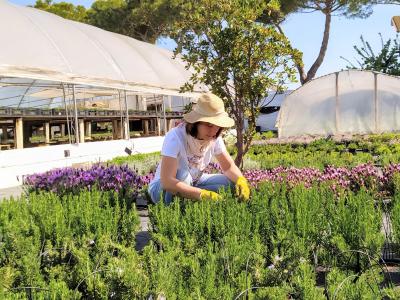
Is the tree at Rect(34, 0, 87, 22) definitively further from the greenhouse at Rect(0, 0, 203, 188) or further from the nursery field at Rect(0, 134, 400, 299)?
the nursery field at Rect(0, 134, 400, 299)

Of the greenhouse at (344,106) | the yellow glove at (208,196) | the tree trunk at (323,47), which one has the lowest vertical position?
the yellow glove at (208,196)

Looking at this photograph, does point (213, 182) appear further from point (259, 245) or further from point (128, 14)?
point (128, 14)

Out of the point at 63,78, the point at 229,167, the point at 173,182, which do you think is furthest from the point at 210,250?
the point at 63,78

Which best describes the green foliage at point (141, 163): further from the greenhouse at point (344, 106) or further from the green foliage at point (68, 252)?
the greenhouse at point (344, 106)

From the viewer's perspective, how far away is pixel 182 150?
382 cm

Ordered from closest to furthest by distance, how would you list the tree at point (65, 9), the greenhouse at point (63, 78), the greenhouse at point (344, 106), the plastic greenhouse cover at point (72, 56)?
the greenhouse at point (63, 78)
the plastic greenhouse cover at point (72, 56)
the greenhouse at point (344, 106)
the tree at point (65, 9)

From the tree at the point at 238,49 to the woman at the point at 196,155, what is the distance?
6.35ft

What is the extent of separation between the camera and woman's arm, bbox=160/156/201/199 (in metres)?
3.60

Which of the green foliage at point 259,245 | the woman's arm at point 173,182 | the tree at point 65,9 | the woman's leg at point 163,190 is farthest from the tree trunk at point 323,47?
the green foliage at point 259,245

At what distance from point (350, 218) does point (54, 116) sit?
32.4ft

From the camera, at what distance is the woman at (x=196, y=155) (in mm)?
3605

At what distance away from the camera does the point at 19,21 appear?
10.8 meters

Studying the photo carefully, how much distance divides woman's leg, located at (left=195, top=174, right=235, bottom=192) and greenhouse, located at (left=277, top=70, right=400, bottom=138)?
414 inches

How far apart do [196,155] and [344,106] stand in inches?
442
